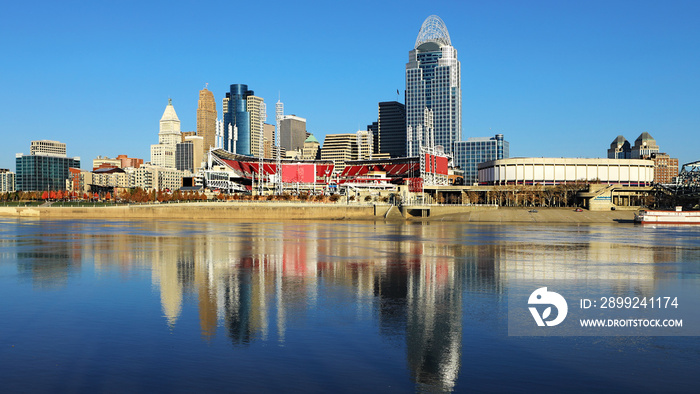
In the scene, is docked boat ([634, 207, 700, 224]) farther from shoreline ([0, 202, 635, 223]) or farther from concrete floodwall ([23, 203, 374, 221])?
concrete floodwall ([23, 203, 374, 221])

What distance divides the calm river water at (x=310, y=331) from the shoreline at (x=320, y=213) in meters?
88.2

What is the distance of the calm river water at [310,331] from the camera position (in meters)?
18.1

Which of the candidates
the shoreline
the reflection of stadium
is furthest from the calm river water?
the shoreline

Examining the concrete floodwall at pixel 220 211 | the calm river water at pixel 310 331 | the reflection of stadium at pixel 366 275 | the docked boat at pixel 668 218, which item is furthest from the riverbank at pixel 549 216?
the calm river water at pixel 310 331

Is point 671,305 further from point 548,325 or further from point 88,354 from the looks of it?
point 88,354

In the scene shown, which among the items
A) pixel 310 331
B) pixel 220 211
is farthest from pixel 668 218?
pixel 310 331

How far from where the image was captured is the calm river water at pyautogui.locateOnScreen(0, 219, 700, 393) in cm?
1809

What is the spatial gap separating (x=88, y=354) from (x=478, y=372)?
14030 mm

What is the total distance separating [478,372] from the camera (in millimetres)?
18812

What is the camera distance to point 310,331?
24062 mm

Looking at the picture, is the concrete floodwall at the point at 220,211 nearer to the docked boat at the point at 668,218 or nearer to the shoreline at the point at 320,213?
the shoreline at the point at 320,213

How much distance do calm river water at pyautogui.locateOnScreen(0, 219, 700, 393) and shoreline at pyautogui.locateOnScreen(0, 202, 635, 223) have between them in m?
88.2

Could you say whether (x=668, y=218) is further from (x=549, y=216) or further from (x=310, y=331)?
(x=310, y=331)

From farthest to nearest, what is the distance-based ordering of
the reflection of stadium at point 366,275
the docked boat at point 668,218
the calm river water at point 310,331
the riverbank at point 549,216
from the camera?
the riverbank at point 549,216 → the docked boat at point 668,218 → the reflection of stadium at point 366,275 → the calm river water at point 310,331
